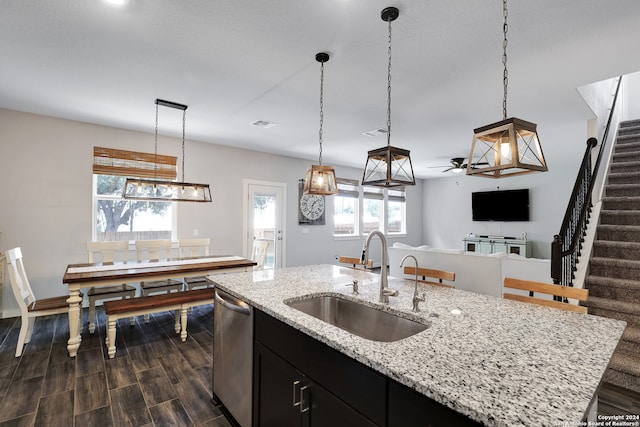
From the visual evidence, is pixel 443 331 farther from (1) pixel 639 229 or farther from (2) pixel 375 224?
(2) pixel 375 224

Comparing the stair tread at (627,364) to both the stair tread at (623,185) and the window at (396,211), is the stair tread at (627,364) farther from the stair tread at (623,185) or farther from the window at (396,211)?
the window at (396,211)

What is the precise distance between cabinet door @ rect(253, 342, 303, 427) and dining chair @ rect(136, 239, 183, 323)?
9.29 feet

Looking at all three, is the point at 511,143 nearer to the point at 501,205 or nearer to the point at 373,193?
the point at 373,193

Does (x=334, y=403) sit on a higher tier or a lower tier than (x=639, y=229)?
lower

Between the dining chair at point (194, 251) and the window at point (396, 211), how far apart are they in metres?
5.37

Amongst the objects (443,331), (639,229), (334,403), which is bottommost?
(334,403)

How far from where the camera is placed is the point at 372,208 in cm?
852

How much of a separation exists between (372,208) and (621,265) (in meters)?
5.70

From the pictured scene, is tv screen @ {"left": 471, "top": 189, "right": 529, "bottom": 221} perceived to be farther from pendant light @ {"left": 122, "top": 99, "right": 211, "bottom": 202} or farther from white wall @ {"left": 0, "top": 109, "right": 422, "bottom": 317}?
pendant light @ {"left": 122, "top": 99, "right": 211, "bottom": 202}

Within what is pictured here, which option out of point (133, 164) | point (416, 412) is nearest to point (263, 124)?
point (133, 164)

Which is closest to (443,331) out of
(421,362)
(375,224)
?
(421,362)

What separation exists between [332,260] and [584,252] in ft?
16.5

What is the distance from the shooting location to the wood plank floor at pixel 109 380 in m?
2.13

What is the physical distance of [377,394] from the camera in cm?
104
